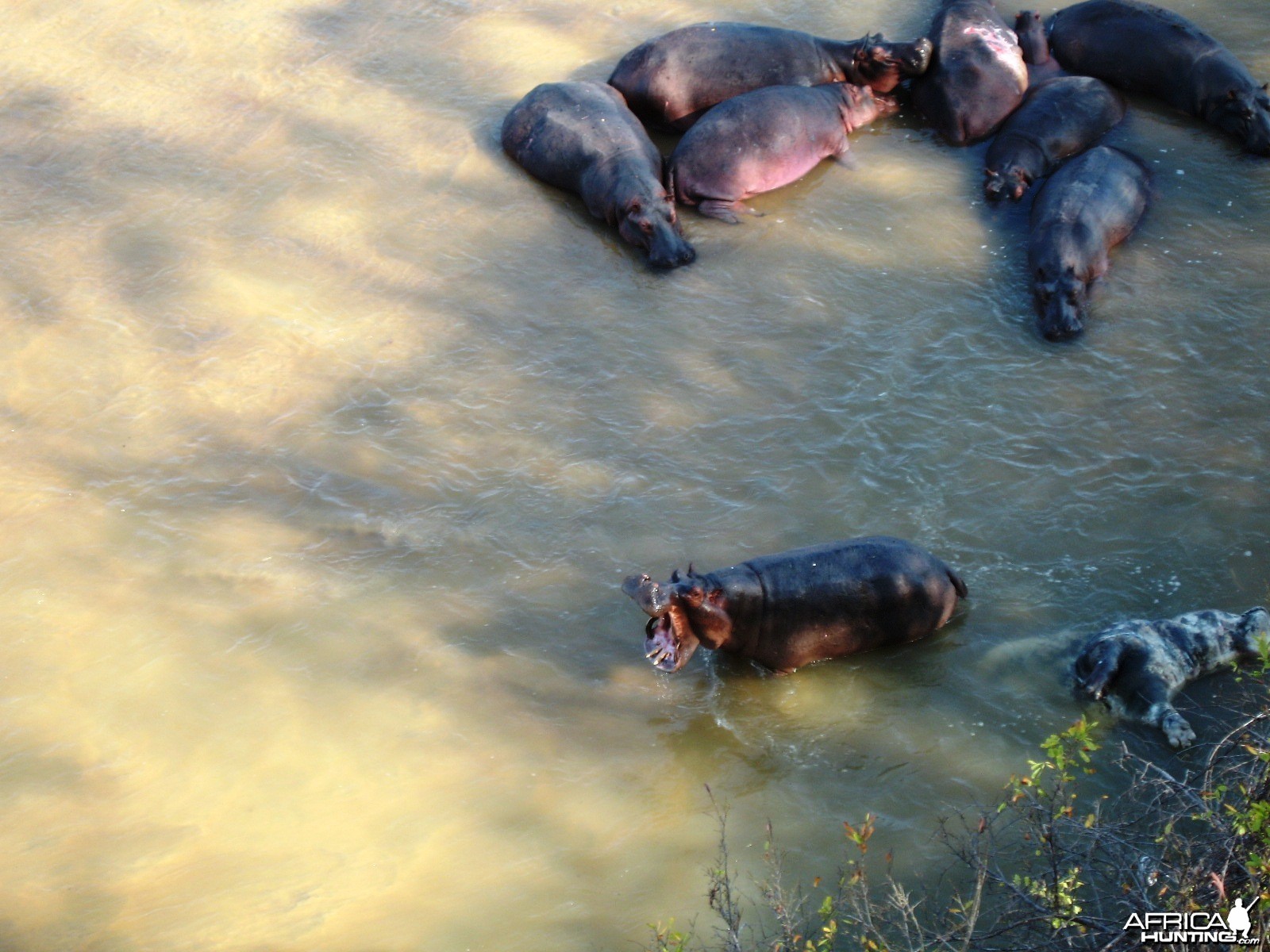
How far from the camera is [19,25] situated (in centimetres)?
1008

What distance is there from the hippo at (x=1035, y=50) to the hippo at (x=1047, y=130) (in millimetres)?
328

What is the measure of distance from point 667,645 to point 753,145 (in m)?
4.51

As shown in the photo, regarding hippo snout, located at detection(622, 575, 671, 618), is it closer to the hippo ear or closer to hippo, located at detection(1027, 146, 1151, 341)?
the hippo ear

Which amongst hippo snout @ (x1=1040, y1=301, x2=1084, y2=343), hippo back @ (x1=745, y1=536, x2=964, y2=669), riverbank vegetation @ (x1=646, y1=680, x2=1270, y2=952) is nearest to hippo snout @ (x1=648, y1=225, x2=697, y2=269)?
hippo snout @ (x1=1040, y1=301, x2=1084, y2=343)

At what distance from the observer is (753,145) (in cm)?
859

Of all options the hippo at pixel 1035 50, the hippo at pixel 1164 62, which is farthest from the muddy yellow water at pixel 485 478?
the hippo at pixel 1035 50

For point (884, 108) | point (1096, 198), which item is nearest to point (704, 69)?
point (884, 108)

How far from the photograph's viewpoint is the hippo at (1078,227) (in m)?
7.38

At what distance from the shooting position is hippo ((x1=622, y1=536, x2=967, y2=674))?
5.46m

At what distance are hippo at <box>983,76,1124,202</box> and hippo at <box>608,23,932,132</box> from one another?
98cm

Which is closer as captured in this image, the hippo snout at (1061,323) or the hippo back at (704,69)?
the hippo snout at (1061,323)

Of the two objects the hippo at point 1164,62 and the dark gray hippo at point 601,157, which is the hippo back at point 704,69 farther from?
the hippo at point 1164,62

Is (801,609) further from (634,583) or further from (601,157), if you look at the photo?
(601,157)

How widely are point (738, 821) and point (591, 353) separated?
11.2ft
